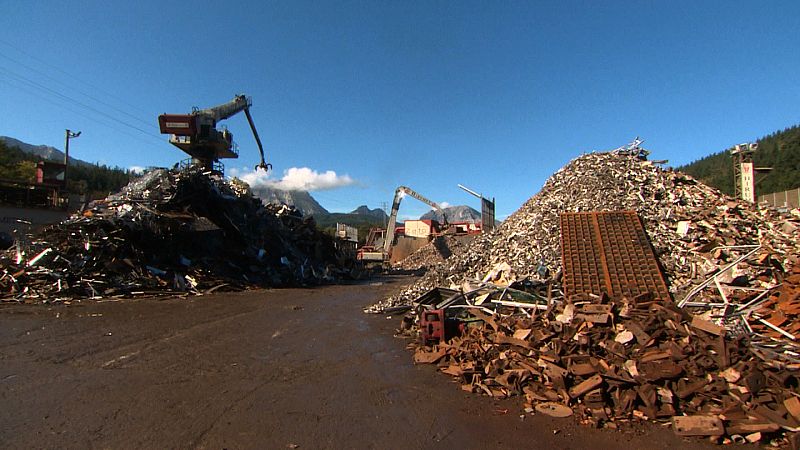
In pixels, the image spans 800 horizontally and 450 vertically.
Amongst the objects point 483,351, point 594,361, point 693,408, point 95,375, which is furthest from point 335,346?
point 693,408

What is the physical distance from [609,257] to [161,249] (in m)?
14.5

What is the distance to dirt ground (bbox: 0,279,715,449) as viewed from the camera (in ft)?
12.3

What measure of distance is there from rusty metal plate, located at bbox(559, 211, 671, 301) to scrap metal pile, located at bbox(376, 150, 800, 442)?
37 mm

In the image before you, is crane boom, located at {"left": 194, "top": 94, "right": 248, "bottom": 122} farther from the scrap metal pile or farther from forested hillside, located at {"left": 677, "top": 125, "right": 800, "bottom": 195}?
forested hillside, located at {"left": 677, "top": 125, "right": 800, "bottom": 195}

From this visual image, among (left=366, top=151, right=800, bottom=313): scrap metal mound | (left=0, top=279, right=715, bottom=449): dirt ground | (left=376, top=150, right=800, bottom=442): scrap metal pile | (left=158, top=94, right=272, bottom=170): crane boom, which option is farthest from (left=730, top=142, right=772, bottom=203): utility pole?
(left=158, top=94, right=272, bottom=170): crane boom

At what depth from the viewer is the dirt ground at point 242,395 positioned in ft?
12.3

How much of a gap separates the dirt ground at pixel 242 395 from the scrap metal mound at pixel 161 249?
4.56 meters

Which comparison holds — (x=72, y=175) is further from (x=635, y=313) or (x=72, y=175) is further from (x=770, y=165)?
(x=770, y=165)

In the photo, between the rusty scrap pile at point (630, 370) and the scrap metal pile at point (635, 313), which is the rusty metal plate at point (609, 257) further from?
the rusty scrap pile at point (630, 370)

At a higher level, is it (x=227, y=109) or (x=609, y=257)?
(x=227, y=109)

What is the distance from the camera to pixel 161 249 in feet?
49.0

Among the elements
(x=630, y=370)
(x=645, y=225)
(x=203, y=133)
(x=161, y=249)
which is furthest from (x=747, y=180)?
(x=203, y=133)

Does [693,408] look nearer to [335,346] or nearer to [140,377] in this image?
[335,346]

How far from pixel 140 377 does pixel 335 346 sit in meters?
2.94
